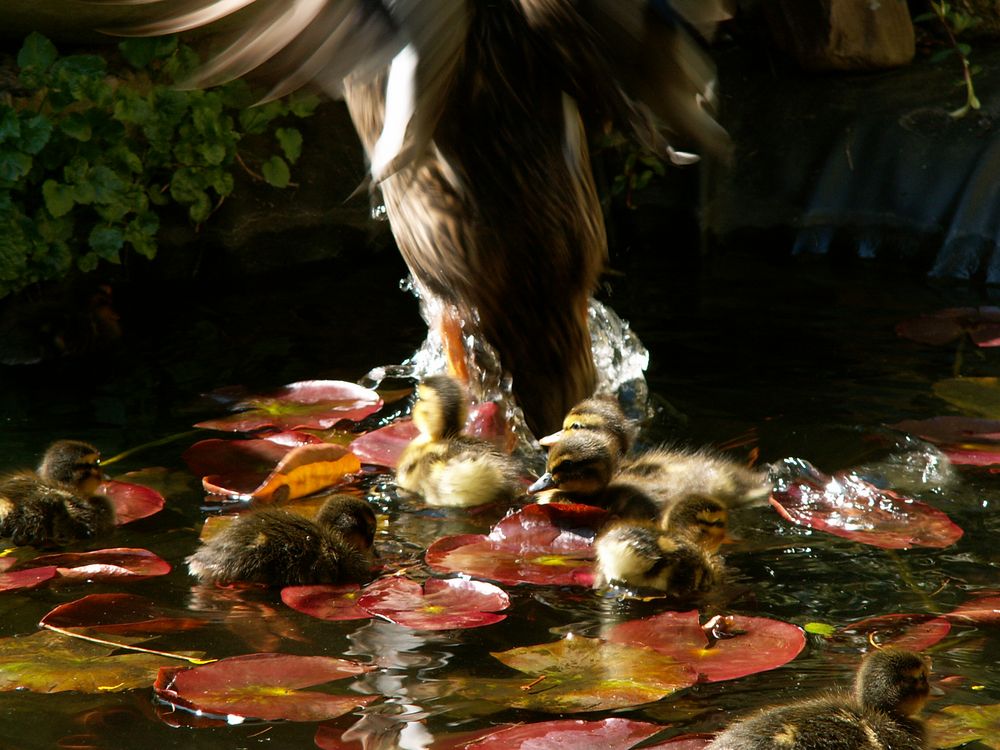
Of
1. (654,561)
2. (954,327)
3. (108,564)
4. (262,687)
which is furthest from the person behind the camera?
(954,327)

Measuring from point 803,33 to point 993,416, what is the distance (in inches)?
113

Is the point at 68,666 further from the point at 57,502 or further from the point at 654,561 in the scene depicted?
the point at 654,561

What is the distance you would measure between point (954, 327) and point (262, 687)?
3162mm

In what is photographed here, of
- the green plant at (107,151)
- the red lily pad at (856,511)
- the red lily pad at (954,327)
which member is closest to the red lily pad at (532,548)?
the red lily pad at (856,511)

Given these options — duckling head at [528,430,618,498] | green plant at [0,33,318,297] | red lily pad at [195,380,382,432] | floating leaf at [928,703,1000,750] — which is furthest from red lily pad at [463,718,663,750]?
green plant at [0,33,318,297]

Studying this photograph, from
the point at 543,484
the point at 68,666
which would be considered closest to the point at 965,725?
the point at 543,484

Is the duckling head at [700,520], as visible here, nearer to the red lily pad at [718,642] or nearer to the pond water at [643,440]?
the pond water at [643,440]

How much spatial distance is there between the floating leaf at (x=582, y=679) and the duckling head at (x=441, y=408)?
3.50 ft

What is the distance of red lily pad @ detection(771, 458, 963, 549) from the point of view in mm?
3012

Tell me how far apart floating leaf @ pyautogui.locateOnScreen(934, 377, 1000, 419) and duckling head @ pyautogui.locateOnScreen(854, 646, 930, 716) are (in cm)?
195

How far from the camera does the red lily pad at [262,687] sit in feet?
7.02

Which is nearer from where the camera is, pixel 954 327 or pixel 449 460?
pixel 449 460

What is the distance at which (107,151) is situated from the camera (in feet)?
16.5

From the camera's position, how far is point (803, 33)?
6.20 metres
